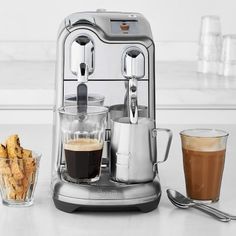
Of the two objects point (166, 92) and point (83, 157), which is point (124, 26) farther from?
point (166, 92)

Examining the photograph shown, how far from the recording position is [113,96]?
1.60m

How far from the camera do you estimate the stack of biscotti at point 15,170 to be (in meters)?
1.45

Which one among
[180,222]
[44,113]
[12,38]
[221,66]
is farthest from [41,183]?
[12,38]

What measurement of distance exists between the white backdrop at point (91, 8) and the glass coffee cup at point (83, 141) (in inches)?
89.6

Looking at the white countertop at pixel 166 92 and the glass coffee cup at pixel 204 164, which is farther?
the white countertop at pixel 166 92

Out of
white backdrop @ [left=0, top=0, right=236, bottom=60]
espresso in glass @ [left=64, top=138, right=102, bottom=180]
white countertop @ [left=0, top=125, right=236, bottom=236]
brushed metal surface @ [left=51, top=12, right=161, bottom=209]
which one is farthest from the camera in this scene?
white backdrop @ [left=0, top=0, right=236, bottom=60]

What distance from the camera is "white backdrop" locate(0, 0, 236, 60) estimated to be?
3.71 meters

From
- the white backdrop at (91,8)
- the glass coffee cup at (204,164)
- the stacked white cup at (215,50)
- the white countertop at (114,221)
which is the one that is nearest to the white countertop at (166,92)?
the stacked white cup at (215,50)

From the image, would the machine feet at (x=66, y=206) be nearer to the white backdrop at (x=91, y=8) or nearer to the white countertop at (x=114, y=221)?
the white countertop at (x=114, y=221)

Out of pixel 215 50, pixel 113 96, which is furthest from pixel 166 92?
pixel 113 96

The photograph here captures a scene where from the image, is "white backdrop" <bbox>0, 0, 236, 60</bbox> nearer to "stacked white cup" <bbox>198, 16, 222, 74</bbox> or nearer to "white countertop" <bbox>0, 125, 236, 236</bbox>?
"stacked white cup" <bbox>198, 16, 222, 74</bbox>

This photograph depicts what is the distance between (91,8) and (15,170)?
2369mm

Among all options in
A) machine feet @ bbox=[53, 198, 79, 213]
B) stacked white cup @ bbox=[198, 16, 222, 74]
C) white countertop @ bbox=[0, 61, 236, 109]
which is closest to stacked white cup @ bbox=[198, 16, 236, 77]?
stacked white cup @ bbox=[198, 16, 222, 74]

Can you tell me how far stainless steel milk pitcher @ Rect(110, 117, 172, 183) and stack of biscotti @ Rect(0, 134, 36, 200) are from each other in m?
0.16
